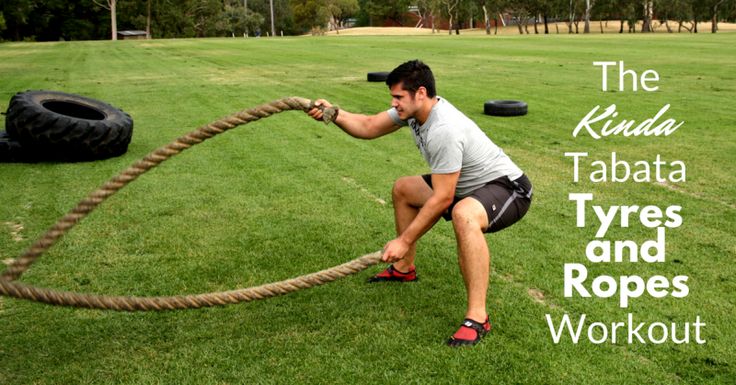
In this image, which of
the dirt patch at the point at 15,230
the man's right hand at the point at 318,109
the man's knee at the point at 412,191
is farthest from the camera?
the dirt patch at the point at 15,230

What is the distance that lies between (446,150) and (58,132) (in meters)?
7.02

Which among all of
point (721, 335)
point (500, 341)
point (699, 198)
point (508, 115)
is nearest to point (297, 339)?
point (500, 341)

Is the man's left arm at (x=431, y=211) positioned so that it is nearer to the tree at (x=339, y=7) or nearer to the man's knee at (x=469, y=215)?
the man's knee at (x=469, y=215)

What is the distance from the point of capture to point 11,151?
10102 mm

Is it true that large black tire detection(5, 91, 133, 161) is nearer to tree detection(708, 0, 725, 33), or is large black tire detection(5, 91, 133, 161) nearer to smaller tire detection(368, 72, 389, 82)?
smaller tire detection(368, 72, 389, 82)

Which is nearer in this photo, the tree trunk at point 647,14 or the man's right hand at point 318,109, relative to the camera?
the man's right hand at point 318,109

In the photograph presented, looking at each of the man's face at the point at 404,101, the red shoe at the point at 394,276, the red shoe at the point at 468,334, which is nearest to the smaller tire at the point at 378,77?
the red shoe at the point at 394,276

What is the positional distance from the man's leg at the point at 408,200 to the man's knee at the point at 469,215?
622 millimetres

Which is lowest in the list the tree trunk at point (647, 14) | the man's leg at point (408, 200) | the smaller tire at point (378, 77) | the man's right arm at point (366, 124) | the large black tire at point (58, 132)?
the man's leg at point (408, 200)

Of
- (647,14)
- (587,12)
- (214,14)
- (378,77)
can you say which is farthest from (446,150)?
(214,14)

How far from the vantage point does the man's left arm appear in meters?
4.63

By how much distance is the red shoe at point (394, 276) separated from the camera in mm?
5719

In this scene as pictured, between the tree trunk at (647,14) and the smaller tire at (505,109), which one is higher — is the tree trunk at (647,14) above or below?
above

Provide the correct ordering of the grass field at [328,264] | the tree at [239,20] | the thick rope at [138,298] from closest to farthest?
the thick rope at [138,298], the grass field at [328,264], the tree at [239,20]
